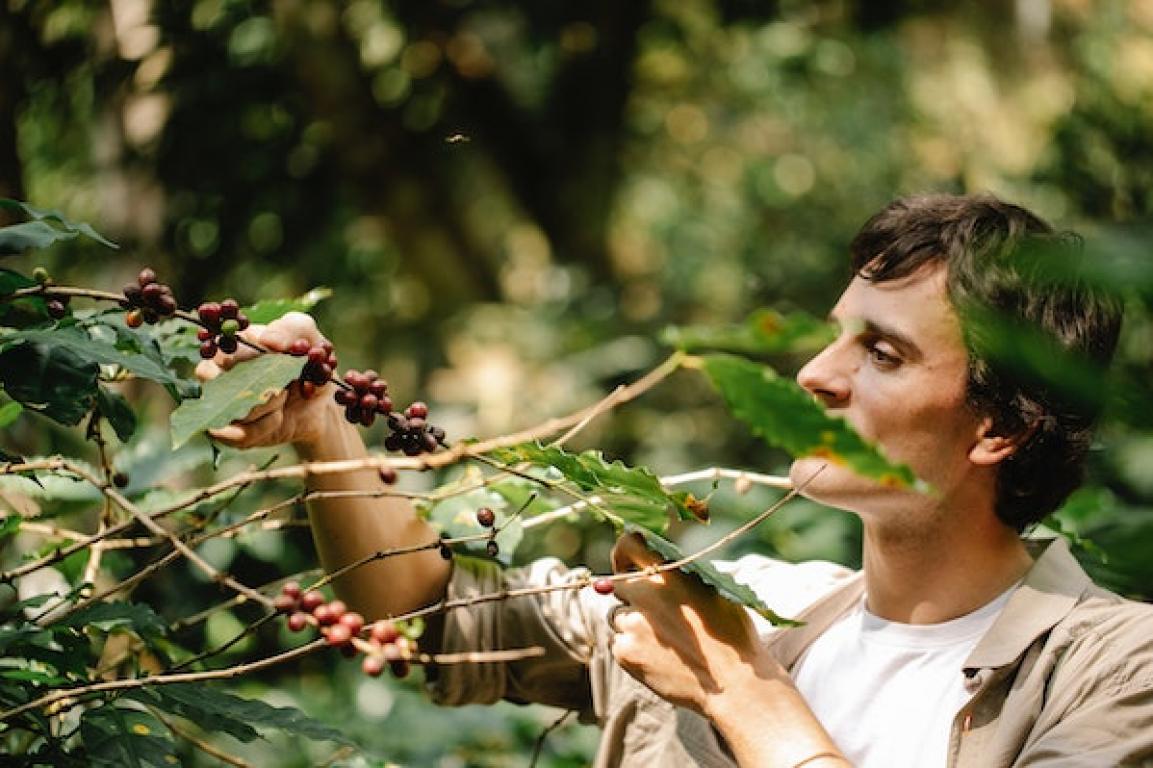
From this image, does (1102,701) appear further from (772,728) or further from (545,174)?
(545,174)

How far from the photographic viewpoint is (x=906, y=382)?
4.58ft

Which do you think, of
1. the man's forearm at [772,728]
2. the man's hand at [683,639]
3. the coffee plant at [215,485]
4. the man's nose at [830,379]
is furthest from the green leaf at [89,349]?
the man's nose at [830,379]

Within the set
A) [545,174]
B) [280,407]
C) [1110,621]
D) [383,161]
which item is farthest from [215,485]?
[545,174]

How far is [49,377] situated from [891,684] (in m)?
1.00

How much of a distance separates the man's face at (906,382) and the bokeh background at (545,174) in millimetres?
184

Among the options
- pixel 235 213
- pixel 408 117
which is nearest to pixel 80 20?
pixel 235 213

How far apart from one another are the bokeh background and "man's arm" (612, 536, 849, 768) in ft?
1.29

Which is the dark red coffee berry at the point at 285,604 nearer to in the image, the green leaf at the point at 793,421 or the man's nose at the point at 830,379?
the green leaf at the point at 793,421

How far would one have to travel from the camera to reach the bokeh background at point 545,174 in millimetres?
2369

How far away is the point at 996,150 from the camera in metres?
6.93

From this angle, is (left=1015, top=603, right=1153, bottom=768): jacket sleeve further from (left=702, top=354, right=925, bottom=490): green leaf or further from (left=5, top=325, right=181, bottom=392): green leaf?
(left=5, top=325, right=181, bottom=392): green leaf

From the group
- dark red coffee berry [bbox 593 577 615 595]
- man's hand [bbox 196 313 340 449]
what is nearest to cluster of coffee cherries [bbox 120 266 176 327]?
man's hand [bbox 196 313 340 449]

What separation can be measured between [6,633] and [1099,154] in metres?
3.40

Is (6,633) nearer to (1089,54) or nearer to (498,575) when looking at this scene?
(498,575)
